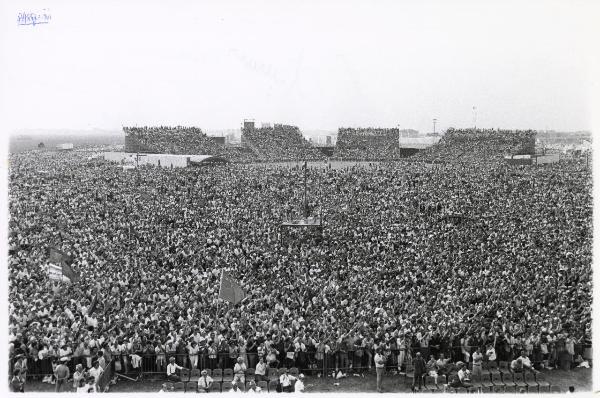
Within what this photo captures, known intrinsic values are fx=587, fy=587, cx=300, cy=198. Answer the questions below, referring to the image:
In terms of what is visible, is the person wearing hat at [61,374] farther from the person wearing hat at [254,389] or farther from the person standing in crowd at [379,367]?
the person standing in crowd at [379,367]

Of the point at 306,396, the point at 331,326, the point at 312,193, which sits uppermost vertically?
the point at 312,193

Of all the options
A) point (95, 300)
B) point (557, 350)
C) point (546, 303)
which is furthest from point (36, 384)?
point (546, 303)

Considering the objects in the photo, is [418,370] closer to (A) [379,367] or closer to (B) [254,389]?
(A) [379,367]

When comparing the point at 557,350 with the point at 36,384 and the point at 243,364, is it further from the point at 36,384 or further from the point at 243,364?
the point at 36,384

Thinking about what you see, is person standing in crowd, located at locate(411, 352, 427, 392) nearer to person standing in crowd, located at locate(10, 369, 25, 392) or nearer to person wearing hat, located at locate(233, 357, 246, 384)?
person wearing hat, located at locate(233, 357, 246, 384)

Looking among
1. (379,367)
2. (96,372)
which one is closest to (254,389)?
(379,367)

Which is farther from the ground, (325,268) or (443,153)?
(443,153)

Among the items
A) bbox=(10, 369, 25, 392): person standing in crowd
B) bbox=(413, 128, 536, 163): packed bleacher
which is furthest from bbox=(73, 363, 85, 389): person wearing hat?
bbox=(413, 128, 536, 163): packed bleacher
